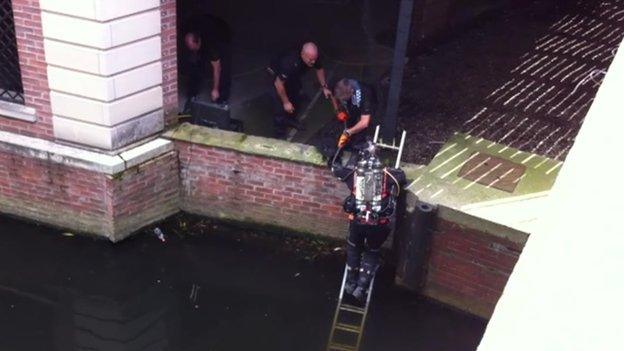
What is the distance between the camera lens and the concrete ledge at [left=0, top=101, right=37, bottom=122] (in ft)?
25.1

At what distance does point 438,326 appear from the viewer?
7.06 metres

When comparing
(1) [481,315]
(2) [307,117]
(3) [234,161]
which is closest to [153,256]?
(3) [234,161]

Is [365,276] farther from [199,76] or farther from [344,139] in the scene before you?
[199,76]

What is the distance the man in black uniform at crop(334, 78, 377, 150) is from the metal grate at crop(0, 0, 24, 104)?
328 cm

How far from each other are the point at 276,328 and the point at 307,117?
306cm

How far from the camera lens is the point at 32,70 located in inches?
292

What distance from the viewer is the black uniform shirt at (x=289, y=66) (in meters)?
8.39

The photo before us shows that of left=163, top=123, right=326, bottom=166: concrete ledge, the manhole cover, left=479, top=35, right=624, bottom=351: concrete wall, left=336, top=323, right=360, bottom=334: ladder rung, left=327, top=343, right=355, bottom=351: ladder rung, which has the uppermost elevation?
left=479, top=35, right=624, bottom=351: concrete wall

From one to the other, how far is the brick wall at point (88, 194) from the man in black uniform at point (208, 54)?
115 centimetres

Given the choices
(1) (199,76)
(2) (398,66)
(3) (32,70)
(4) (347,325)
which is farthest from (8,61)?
(4) (347,325)

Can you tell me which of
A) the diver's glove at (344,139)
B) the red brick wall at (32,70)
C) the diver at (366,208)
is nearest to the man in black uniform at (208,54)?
the red brick wall at (32,70)

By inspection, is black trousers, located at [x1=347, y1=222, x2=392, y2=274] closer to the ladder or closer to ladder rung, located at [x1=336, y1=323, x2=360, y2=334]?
the ladder

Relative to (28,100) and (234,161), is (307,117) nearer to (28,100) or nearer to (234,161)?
(234,161)

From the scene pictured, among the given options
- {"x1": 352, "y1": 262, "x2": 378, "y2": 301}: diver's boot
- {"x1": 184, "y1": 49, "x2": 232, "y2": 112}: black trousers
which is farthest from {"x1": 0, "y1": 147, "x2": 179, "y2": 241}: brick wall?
{"x1": 352, "y1": 262, "x2": 378, "y2": 301}: diver's boot
